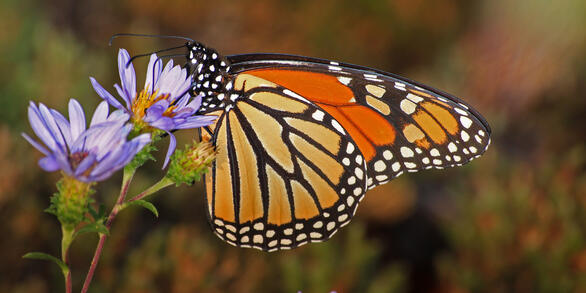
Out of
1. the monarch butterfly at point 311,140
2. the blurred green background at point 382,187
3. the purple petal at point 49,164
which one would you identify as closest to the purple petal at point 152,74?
the purple petal at point 49,164

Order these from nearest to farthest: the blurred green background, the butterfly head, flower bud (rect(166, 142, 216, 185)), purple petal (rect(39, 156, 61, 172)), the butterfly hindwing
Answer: purple petal (rect(39, 156, 61, 172)) → flower bud (rect(166, 142, 216, 185)) → the butterfly head → the butterfly hindwing → the blurred green background

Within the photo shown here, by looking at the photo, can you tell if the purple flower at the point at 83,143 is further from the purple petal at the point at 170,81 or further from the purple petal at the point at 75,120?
the purple petal at the point at 170,81

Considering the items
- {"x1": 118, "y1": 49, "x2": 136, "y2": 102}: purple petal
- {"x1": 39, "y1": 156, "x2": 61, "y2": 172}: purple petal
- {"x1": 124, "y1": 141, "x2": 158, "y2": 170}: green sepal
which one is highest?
{"x1": 118, "y1": 49, "x2": 136, "y2": 102}: purple petal

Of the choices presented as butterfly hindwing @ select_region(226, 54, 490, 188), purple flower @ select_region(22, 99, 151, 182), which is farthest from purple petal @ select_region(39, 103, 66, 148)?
butterfly hindwing @ select_region(226, 54, 490, 188)

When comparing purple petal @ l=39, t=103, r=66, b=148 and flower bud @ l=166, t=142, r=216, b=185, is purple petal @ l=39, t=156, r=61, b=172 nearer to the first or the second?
purple petal @ l=39, t=103, r=66, b=148

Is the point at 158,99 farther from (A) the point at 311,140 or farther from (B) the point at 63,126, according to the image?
(A) the point at 311,140

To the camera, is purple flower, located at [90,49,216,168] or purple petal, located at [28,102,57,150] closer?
purple petal, located at [28,102,57,150]

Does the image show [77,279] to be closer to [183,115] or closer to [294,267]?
[294,267]
